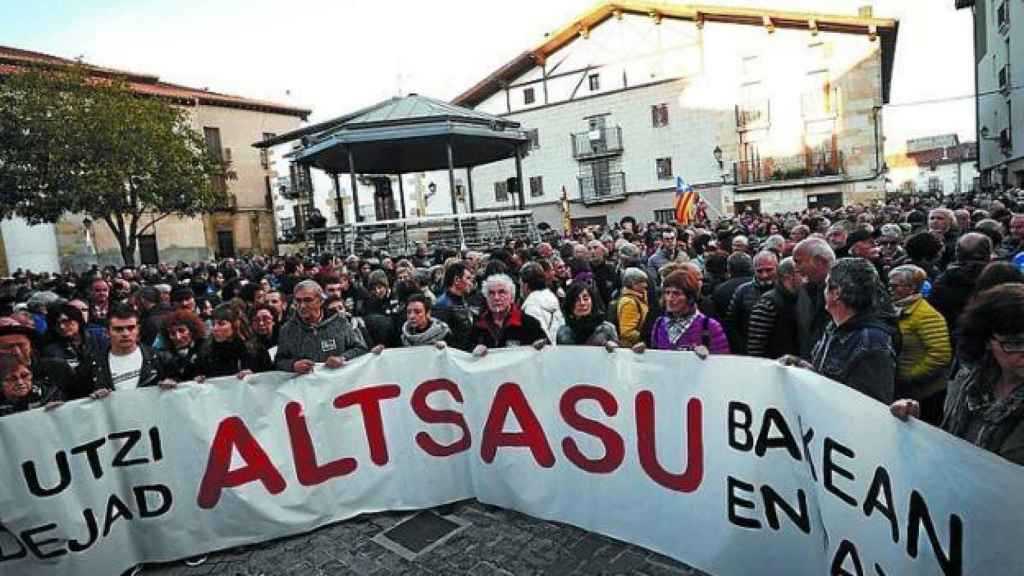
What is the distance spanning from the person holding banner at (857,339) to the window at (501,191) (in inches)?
1295

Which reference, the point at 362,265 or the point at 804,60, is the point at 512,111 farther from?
the point at 362,265

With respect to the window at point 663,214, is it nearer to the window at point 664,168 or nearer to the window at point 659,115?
the window at point 664,168

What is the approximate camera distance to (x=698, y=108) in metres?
30.4

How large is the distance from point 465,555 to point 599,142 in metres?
30.8

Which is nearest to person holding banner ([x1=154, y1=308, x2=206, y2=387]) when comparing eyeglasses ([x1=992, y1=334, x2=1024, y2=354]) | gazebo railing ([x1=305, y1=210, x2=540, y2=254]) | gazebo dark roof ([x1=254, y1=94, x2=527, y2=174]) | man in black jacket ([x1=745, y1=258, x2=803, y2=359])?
man in black jacket ([x1=745, y1=258, x2=803, y2=359])

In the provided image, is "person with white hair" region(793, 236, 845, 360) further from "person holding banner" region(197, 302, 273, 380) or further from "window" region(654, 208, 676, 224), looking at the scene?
"window" region(654, 208, 676, 224)

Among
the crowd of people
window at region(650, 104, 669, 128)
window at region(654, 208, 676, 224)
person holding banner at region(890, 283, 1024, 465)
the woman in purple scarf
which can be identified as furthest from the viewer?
window at region(654, 208, 676, 224)

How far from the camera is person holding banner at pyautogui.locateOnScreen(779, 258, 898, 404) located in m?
2.55

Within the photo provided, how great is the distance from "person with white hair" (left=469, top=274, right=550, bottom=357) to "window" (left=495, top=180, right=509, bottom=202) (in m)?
31.3

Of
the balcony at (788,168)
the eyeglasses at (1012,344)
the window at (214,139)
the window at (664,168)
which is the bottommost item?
the eyeglasses at (1012,344)

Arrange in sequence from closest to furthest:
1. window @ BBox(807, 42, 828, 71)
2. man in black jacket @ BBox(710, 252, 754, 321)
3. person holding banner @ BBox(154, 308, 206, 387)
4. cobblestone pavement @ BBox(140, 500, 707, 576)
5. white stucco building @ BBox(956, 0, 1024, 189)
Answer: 1. cobblestone pavement @ BBox(140, 500, 707, 576)
2. person holding banner @ BBox(154, 308, 206, 387)
3. man in black jacket @ BBox(710, 252, 754, 321)
4. white stucco building @ BBox(956, 0, 1024, 189)
5. window @ BBox(807, 42, 828, 71)

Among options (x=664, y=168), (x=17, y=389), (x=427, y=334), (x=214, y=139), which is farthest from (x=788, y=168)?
(x=17, y=389)

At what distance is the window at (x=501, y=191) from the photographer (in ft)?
116

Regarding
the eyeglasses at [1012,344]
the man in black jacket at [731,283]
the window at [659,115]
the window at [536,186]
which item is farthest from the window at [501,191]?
the eyeglasses at [1012,344]
